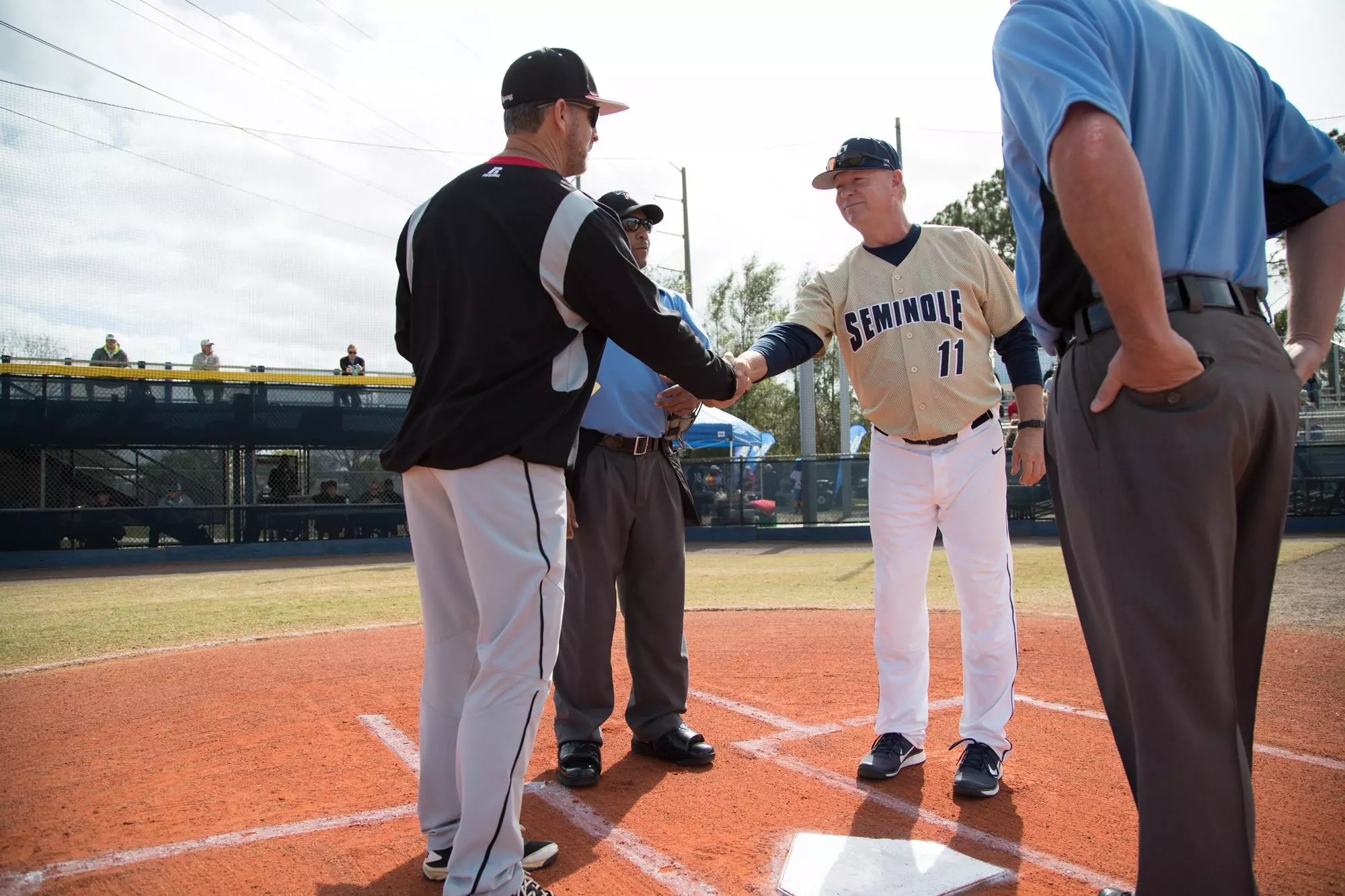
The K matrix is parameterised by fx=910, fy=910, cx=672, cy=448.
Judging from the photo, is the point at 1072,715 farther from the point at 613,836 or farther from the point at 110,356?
the point at 110,356

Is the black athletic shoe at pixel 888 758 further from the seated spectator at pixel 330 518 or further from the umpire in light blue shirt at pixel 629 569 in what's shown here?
the seated spectator at pixel 330 518

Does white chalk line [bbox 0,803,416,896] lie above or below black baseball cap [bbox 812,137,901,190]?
below

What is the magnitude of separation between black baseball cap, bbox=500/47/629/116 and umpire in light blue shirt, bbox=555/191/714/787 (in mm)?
1234

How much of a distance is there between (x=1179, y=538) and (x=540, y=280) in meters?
1.61

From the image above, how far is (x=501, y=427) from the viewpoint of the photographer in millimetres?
2346

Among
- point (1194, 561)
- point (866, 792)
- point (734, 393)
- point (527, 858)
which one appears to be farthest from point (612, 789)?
point (1194, 561)

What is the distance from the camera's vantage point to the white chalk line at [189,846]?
2541 millimetres

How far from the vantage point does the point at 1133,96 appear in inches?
67.5

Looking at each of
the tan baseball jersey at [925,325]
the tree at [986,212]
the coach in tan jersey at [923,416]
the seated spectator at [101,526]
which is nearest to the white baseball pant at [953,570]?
the coach in tan jersey at [923,416]

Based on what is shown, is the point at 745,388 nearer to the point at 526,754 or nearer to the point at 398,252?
the point at 398,252

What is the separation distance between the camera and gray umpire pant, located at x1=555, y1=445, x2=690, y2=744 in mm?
3643

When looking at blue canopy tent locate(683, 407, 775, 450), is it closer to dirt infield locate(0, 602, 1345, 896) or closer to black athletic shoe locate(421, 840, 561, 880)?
dirt infield locate(0, 602, 1345, 896)

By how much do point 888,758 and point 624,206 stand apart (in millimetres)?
2489

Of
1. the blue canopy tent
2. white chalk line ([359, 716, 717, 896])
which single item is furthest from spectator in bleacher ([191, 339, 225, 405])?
white chalk line ([359, 716, 717, 896])
